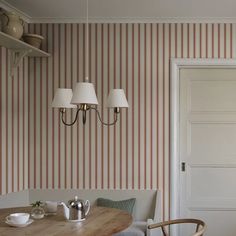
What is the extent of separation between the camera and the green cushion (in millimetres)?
4125

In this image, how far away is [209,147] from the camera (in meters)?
4.44

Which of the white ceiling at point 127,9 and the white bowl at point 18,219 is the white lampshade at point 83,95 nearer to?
the white bowl at point 18,219

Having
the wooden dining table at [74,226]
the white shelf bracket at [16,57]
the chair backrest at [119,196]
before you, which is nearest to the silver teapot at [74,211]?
the wooden dining table at [74,226]

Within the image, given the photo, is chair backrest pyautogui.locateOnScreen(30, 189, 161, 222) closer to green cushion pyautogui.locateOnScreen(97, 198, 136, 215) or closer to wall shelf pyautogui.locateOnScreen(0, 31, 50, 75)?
green cushion pyautogui.locateOnScreen(97, 198, 136, 215)

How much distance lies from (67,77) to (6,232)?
230 cm

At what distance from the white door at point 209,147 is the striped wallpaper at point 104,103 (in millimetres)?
207

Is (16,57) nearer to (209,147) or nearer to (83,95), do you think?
(83,95)

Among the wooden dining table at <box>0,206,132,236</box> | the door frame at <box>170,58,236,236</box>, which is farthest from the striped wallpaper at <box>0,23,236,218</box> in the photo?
the wooden dining table at <box>0,206,132,236</box>

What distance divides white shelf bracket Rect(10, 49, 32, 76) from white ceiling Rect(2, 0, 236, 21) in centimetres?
42

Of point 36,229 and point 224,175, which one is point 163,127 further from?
point 36,229

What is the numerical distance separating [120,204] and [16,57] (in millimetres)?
1688

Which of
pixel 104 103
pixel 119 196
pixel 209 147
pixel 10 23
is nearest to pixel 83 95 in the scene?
pixel 10 23

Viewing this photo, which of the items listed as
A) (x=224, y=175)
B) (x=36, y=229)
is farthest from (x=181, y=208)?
(x=36, y=229)

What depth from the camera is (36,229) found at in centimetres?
246
